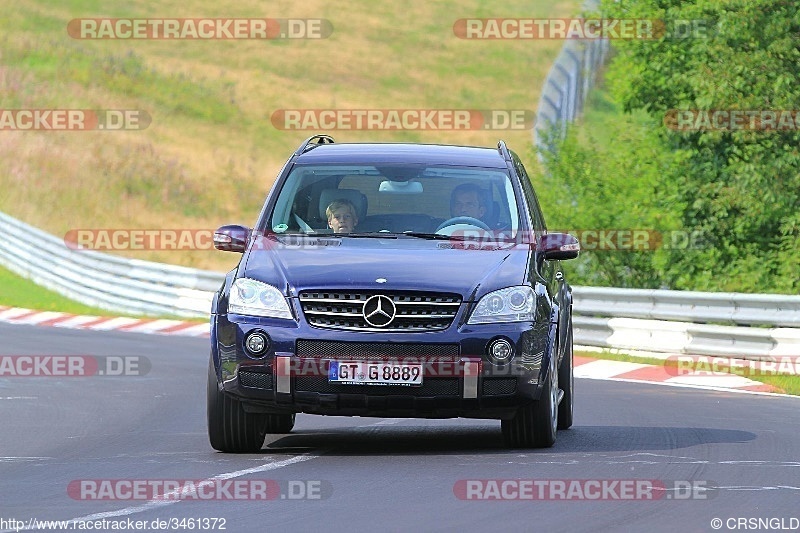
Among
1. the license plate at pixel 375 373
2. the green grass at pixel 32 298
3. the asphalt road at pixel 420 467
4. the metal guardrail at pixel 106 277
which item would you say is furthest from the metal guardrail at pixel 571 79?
the license plate at pixel 375 373

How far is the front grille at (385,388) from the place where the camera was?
34.9ft

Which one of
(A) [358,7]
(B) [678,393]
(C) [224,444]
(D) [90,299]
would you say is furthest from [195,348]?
(A) [358,7]

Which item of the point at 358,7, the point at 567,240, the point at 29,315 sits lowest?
the point at 29,315

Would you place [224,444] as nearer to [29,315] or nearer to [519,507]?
[519,507]

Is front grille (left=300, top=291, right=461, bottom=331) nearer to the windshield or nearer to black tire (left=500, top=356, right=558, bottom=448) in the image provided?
black tire (left=500, top=356, right=558, bottom=448)

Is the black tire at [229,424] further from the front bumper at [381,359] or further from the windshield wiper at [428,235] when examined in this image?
the windshield wiper at [428,235]

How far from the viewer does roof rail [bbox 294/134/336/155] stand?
12713 millimetres

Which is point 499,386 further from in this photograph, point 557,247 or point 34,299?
point 34,299

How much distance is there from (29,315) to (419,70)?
177 ft

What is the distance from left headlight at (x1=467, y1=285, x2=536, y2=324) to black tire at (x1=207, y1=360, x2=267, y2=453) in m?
1.49

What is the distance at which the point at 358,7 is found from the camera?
93375 mm

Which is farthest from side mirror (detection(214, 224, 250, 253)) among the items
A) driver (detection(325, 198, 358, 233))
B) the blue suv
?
driver (detection(325, 198, 358, 233))

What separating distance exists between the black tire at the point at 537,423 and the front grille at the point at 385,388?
25.7 inches

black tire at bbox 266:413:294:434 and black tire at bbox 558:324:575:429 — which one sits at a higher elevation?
black tire at bbox 558:324:575:429
